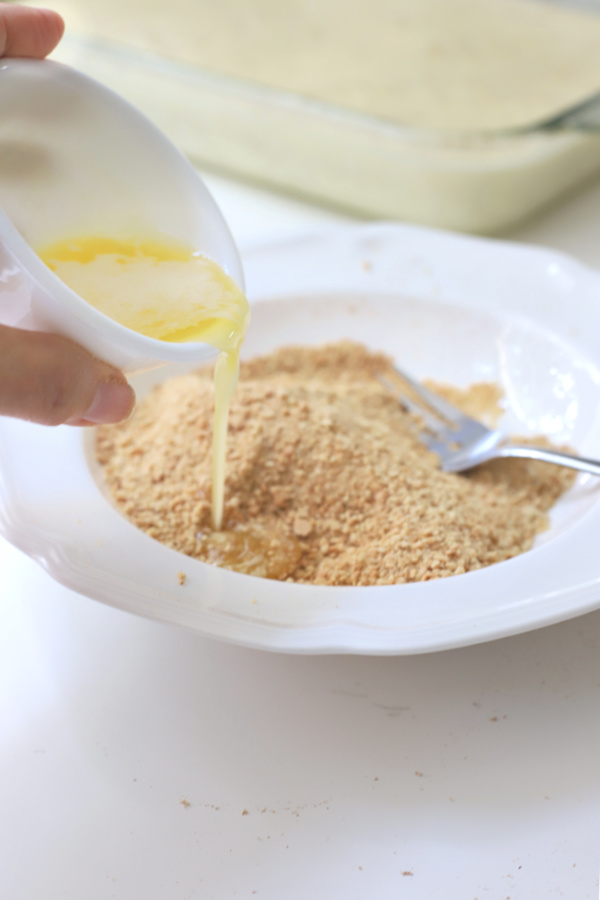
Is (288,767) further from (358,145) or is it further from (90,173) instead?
(358,145)

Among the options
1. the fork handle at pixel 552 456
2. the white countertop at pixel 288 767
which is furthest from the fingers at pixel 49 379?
the fork handle at pixel 552 456

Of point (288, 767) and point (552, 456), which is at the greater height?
point (552, 456)

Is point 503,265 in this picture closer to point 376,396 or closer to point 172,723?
point 376,396

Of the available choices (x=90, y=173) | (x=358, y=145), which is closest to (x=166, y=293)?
(x=90, y=173)

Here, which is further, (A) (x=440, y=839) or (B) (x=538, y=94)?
(B) (x=538, y=94)

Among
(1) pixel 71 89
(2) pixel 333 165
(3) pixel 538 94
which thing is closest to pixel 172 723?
(1) pixel 71 89

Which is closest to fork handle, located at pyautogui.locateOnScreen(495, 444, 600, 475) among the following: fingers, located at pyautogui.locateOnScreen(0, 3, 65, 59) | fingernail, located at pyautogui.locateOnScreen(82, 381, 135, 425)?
fingernail, located at pyautogui.locateOnScreen(82, 381, 135, 425)
